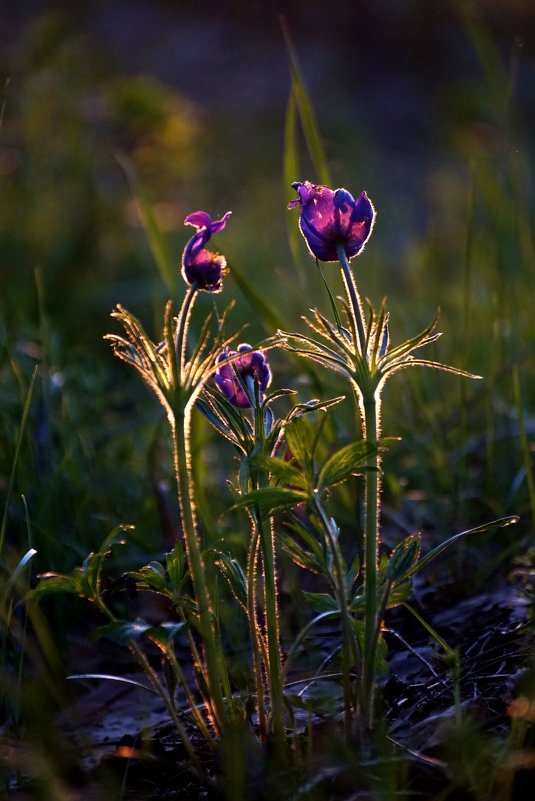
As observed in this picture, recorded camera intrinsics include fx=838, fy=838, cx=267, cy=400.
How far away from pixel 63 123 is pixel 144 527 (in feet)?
7.72

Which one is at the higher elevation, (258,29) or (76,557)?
(258,29)

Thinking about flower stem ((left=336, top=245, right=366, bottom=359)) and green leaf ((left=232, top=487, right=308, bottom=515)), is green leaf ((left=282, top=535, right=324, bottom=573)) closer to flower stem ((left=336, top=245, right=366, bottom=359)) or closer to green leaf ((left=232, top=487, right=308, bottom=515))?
green leaf ((left=232, top=487, right=308, bottom=515))

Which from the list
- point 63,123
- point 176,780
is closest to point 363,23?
point 63,123

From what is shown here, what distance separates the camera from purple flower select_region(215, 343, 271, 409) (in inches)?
45.9

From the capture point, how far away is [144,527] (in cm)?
196

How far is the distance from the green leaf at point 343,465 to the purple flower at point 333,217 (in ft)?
0.92

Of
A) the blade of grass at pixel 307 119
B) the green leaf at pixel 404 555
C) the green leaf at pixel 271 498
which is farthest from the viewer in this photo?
the blade of grass at pixel 307 119

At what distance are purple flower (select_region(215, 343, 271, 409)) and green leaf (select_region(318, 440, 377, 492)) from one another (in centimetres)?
17

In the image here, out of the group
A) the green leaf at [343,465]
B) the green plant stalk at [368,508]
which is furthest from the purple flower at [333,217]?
the green leaf at [343,465]

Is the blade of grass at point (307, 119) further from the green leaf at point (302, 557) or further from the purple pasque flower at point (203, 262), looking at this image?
the green leaf at point (302, 557)

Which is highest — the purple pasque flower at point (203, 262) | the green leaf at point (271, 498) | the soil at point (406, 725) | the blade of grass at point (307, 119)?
the blade of grass at point (307, 119)

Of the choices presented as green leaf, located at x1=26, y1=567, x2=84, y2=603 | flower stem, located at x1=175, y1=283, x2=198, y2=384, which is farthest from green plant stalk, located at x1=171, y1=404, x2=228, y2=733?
green leaf, located at x1=26, y1=567, x2=84, y2=603

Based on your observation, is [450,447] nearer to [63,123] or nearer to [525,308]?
[525,308]

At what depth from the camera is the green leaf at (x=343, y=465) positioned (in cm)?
103
